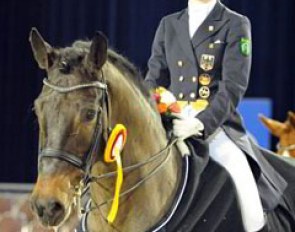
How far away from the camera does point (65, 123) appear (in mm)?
1919

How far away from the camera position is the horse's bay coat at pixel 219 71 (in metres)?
2.40

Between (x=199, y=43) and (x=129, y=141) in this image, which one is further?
(x=199, y=43)

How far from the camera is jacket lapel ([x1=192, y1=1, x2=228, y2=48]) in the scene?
247 centimetres

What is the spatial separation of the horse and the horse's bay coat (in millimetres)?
105

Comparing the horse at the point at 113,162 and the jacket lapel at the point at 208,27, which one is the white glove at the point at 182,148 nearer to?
the horse at the point at 113,162

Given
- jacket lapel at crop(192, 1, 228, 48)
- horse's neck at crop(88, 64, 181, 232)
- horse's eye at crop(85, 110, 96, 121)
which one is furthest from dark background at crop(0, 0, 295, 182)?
horse's eye at crop(85, 110, 96, 121)

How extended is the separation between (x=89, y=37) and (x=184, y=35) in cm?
383

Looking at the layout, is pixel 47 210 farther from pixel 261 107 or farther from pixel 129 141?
pixel 261 107

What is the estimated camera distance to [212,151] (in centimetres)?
236

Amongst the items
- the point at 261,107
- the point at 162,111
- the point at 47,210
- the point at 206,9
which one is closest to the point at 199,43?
the point at 206,9

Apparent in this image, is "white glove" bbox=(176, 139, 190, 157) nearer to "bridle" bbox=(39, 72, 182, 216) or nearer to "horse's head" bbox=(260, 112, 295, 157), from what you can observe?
"bridle" bbox=(39, 72, 182, 216)

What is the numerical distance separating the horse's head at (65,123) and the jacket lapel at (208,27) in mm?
532

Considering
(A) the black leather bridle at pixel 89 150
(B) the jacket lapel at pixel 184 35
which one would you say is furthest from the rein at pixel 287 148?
(A) the black leather bridle at pixel 89 150

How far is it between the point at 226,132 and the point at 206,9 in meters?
0.38
